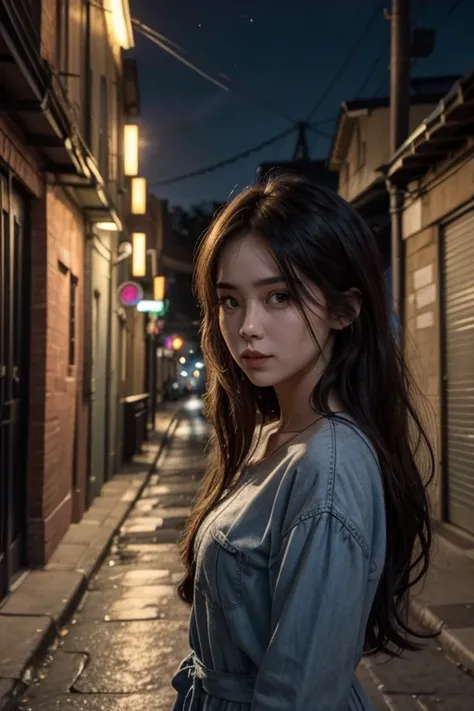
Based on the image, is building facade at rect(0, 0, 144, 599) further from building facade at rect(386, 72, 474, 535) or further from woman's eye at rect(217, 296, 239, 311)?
woman's eye at rect(217, 296, 239, 311)

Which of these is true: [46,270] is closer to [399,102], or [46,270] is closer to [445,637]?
[445,637]

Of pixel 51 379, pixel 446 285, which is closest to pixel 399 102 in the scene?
pixel 446 285

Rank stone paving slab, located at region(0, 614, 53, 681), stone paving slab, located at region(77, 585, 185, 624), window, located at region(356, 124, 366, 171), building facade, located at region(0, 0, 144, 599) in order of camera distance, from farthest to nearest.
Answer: window, located at region(356, 124, 366, 171) < stone paving slab, located at region(77, 585, 185, 624) < building facade, located at region(0, 0, 144, 599) < stone paving slab, located at region(0, 614, 53, 681)

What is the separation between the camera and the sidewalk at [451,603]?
5.43m

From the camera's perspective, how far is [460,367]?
361 inches

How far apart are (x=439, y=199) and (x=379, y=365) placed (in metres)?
8.46

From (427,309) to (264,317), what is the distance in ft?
29.5

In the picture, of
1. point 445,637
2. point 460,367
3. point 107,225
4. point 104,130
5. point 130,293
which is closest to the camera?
point 445,637

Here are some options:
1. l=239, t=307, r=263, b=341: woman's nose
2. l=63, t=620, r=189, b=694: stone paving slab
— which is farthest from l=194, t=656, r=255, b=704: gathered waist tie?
l=63, t=620, r=189, b=694: stone paving slab

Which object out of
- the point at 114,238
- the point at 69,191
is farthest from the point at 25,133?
the point at 114,238

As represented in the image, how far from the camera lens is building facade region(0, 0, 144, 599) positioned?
20.9 ft

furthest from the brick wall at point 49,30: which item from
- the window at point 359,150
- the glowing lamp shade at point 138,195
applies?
the window at point 359,150

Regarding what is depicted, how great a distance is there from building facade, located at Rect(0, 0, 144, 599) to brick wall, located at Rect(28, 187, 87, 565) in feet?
0.04

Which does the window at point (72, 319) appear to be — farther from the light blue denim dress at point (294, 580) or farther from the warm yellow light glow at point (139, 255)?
the warm yellow light glow at point (139, 255)
